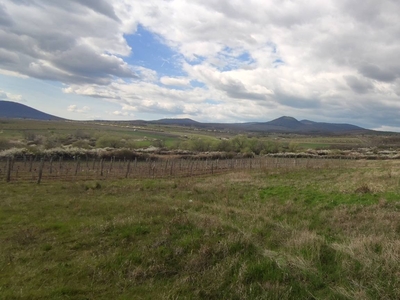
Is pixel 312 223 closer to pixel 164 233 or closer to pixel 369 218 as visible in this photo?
pixel 369 218

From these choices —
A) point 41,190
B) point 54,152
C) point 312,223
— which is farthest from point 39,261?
point 54,152

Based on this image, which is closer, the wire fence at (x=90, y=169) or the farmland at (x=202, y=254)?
the farmland at (x=202, y=254)

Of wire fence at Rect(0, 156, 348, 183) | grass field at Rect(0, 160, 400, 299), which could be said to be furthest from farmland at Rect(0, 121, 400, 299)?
wire fence at Rect(0, 156, 348, 183)

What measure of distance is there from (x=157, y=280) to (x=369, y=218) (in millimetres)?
8279

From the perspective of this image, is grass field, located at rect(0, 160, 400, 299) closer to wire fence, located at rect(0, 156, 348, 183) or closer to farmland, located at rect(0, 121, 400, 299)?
farmland, located at rect(0, 121, 400, 299)

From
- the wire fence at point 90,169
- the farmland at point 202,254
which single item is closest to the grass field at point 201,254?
the farmland at point 202,254

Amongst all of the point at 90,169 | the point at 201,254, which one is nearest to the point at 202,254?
the point at 201,254

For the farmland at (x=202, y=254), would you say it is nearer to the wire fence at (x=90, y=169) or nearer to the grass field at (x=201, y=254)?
the grass field at (x=201, y=254)

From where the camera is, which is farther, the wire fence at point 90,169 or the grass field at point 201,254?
the wire fence at point 90,169

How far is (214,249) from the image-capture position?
7348 millimetres

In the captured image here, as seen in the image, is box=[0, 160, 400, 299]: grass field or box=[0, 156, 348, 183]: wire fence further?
box=[0, 156, 348, 183]: wire fence

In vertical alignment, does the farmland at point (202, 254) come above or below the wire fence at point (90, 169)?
above

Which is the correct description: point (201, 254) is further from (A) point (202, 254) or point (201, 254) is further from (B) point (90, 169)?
(B) point (90, 169)

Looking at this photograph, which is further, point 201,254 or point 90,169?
point 90,169
